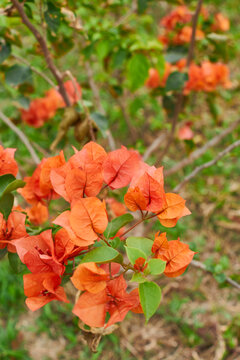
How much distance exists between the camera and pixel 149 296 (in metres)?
0.43

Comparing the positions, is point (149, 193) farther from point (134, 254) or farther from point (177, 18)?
point (177, 18)

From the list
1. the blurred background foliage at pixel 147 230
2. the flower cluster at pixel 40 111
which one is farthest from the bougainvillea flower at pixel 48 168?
the flower cluster at pixel 40 111

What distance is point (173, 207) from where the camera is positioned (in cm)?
49

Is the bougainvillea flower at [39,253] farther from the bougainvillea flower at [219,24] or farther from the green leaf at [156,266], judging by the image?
the bougainvillea flower at [219,24]

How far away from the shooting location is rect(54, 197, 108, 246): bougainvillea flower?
441 mm

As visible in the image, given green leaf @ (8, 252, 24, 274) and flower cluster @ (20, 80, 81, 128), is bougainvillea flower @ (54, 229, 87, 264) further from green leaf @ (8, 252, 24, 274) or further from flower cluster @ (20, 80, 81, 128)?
flower cluster @ (20, 80, 81, 128)

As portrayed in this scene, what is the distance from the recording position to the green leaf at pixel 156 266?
44 centimetres

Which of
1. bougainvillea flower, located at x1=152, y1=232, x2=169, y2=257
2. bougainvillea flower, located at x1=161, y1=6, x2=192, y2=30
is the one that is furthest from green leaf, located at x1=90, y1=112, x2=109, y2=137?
bougainvillea flower, located at x1=161, y1=6, x2=192, y2=30

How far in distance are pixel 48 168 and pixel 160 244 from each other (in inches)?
9.0

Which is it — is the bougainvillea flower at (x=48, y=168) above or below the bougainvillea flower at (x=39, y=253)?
above

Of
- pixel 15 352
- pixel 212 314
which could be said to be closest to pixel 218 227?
pixel 212 314

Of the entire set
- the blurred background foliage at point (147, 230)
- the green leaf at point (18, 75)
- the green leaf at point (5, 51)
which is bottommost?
the blurred background foliage at point (147, 230)

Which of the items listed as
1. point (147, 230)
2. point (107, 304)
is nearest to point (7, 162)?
point (107, 304)

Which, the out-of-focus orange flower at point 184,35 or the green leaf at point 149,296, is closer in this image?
the green leaf at point 149,296
